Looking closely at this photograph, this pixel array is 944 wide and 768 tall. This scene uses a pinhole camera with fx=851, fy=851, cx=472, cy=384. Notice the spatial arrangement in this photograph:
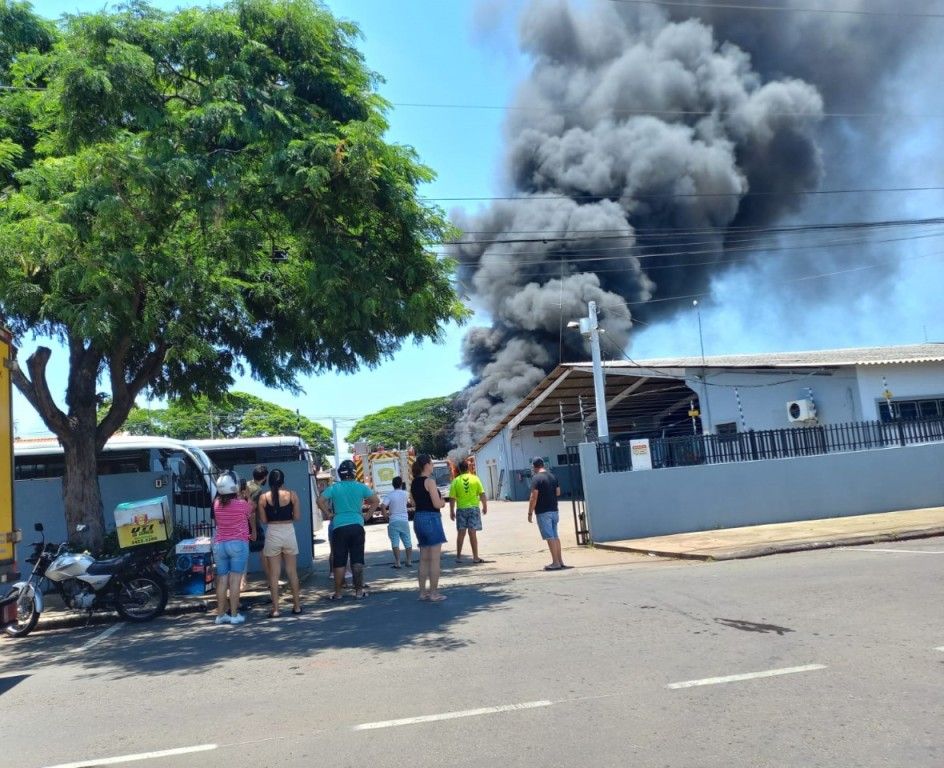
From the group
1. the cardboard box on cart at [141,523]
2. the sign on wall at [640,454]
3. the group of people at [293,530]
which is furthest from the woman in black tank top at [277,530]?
the sign on wall at [640,454]

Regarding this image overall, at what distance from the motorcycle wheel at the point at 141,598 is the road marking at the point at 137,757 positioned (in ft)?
18.3

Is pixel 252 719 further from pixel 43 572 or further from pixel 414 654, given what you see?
pixel 43 572

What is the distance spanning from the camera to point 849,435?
1593 cm

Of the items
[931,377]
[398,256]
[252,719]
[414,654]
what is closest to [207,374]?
[398,256]

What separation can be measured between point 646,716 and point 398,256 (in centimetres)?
649

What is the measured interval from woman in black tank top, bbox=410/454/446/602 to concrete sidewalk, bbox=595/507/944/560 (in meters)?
4.36

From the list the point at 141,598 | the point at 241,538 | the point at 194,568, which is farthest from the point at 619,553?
the point at 141,598

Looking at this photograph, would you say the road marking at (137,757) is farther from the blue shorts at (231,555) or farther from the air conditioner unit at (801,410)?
the air conditioner unit at (801,410)

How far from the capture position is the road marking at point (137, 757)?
4629mm

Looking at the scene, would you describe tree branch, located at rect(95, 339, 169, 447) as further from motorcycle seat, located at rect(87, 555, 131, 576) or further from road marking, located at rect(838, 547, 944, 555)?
road marking, located at rect(838, 547, 944, 555)

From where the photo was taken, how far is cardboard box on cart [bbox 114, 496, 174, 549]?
11438 millimetres

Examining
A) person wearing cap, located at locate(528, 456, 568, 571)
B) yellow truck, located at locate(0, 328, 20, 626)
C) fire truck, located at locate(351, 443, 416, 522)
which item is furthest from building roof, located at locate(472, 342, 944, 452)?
yellow truck, located at locate(0, 328, 20, 626)

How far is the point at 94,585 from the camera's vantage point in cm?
965

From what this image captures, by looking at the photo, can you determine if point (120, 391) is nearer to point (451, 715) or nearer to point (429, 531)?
point (429, 531)
